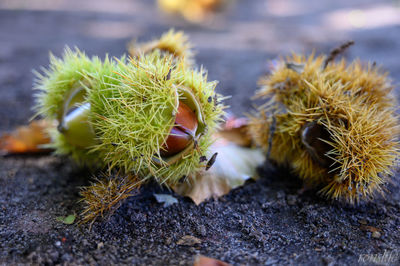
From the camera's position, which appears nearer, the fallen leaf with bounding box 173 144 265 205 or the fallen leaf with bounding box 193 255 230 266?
the fallen leaf with bounding box 193 255 230 266

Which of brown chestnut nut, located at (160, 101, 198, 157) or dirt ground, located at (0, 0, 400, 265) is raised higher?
brown chestnut nut, located at (160, 101, 198, 157)

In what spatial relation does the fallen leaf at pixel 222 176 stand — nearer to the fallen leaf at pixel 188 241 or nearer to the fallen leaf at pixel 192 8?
the fallen leaf at pixel 188 241

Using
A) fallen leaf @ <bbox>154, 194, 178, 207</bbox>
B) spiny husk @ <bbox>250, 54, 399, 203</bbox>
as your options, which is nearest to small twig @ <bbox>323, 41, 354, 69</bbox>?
spiny husk @ <bbox>250, 54, 399, 203</bbox>

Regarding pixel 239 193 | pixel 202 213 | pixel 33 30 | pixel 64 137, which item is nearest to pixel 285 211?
pixel 239 193

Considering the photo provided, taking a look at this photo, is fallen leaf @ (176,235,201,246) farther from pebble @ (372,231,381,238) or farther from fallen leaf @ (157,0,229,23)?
fallen leaf @ (157,0,229,23)

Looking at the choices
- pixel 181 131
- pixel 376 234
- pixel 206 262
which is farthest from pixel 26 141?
pixel 376 234

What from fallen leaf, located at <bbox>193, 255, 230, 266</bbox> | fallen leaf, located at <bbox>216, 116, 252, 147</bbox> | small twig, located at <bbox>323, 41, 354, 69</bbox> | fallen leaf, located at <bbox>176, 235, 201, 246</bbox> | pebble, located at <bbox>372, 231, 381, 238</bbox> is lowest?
fallen leaf, located at <bbox>176, 235, 201, 246</bbox>

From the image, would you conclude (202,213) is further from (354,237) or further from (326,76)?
(326,76)
